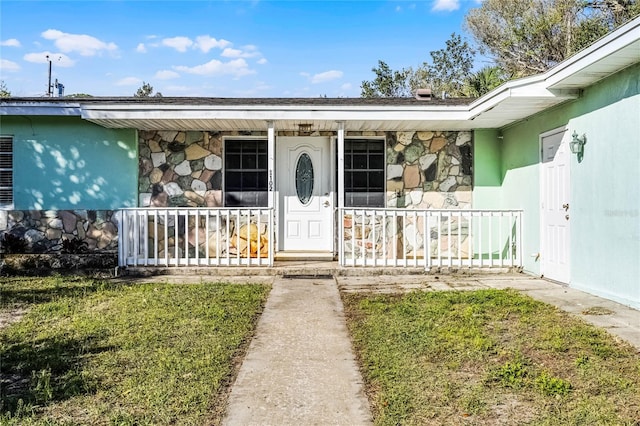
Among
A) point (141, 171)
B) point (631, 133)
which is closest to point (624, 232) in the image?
point (631, 133)

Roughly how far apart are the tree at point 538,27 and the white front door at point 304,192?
12622 millimetres

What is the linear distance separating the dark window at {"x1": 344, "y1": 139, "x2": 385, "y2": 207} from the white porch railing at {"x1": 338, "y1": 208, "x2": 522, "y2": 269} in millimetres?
445

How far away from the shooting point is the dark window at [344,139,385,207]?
8.70m

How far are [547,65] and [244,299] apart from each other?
17749 millimetres

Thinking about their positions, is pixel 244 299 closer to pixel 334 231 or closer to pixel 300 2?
pixel 334 231

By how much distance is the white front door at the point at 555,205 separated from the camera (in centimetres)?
643

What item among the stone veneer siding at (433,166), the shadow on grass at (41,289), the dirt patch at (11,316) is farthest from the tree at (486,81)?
the dirt patch at (11,316)

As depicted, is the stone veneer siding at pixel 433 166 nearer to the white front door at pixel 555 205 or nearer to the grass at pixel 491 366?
the white front door at pixel 555 205

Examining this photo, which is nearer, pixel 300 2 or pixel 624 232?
pixel 624 232

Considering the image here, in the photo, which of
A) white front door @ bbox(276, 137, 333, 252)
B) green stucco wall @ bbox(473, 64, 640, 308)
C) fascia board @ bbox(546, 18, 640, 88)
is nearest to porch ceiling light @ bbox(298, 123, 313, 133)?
white front door @ bbox(276, 137, 333, 252)

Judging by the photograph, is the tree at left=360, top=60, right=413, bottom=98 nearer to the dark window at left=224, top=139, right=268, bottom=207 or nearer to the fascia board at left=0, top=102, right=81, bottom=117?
the dark window at left=224, top=139, right=268, bottom=207

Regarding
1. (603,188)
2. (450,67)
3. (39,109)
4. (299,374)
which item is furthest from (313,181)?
A: (450,67)

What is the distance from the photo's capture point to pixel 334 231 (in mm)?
8641

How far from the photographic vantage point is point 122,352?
3670 millimetres
